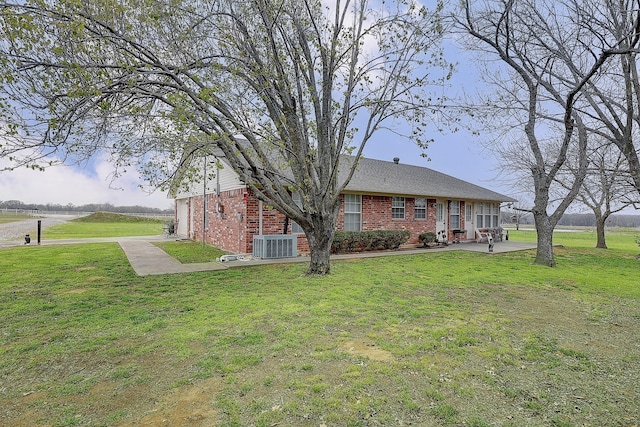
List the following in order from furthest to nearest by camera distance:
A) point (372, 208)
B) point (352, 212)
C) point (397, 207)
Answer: point (397, 207) < point (372, 208) < point (352, 212)

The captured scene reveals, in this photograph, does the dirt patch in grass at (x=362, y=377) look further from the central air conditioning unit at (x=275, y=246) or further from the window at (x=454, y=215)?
the window at (x=454, y=215)

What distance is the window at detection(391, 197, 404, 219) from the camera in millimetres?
14508

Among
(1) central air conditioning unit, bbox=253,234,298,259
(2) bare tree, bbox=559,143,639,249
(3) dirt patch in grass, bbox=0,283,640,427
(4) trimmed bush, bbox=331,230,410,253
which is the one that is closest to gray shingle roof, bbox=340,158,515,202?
(4) trimmed bush, bbox=331,230,410,253

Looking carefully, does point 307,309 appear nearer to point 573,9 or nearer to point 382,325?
point 382,325

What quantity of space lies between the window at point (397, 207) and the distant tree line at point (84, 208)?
43.0m

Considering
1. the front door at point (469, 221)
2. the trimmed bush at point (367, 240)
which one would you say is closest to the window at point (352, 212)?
the trimmed bush at point (367, 240)

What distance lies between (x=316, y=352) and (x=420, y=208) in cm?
1296

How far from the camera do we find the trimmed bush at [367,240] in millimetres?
12383

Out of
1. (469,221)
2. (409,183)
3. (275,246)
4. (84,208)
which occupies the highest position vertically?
(84,208)

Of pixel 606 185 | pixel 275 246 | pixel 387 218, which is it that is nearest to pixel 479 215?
pixel 387 218

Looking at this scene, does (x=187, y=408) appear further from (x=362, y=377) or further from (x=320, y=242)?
(x=320, y=242)

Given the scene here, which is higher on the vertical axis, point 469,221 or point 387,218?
point 387,218

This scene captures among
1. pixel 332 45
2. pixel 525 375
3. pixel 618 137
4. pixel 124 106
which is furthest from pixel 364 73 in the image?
pixel 618 137

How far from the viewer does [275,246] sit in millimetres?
10859
